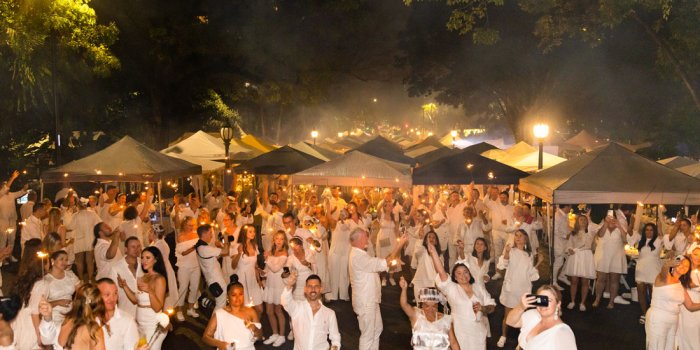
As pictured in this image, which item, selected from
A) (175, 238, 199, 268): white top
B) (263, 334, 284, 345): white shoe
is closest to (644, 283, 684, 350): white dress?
(263, 334, 284, 345): white shoe

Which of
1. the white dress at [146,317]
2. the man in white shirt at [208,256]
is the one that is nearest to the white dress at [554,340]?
the white dress at [146,317]

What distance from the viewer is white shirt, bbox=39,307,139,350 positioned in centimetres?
528

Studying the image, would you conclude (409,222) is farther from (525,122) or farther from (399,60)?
(399,60)

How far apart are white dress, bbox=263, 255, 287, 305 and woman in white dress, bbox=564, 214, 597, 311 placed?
493cm

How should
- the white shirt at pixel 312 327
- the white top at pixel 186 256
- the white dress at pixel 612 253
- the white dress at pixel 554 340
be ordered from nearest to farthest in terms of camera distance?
the white dress at pixel 554 340 → the white shirt at pixel 312 327 → the white top at pixel 186 256 → the white dress at pixel 612 253

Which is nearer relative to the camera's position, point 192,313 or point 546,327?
point 546,327

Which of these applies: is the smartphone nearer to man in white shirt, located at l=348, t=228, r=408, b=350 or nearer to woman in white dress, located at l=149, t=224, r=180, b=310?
man in white shirt, located at l=348, t=228, r=408, b=350

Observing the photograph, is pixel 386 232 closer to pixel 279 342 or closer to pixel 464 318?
pixel 279 342

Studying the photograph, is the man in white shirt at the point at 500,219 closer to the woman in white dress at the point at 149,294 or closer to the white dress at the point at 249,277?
the white dress at the point at 249,277

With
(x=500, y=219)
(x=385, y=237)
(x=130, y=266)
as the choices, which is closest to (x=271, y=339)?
(x=130, y=266)

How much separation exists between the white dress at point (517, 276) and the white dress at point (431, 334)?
318cm

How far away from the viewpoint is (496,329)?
31.5 feet

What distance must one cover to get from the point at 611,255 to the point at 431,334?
6.16 metres

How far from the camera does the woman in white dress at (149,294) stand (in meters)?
6.41
